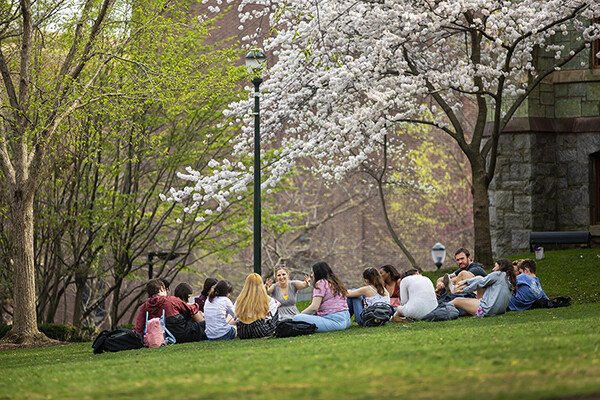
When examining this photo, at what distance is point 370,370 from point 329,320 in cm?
496

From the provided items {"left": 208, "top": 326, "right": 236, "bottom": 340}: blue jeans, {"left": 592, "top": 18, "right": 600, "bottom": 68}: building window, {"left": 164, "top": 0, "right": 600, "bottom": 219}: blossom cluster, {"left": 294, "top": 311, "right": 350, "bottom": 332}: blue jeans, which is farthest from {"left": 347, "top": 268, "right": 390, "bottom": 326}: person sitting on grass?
{"left": 592, "top": 18, "right": 600, "bottom": 68}: building window

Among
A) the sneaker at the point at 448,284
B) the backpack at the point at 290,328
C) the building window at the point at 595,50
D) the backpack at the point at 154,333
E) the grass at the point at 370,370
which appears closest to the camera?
the grass at the point at 370,370

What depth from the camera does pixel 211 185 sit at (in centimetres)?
1681

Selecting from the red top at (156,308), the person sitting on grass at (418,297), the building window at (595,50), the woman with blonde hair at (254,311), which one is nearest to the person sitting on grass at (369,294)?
the person sitting on grass at (418,297)

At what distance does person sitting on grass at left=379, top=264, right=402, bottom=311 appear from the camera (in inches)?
520

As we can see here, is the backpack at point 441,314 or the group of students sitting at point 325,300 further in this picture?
the backpack at point 441,314

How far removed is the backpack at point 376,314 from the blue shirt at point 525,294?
7.73 ft

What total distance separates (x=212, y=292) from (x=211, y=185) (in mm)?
5034

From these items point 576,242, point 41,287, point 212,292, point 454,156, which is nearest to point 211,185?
point 212,292

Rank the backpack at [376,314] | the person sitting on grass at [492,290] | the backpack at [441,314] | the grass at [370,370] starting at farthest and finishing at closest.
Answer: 1. the backpack at [441,314]
2. the person sitting on grass at [492,290]
3. the backpack at [376,314]
4. the grass at [370,370]

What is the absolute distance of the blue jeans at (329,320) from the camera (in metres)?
11.3

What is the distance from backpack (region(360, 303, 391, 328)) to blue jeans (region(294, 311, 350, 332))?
30 cm

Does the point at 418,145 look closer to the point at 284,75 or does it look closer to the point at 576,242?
the point at 576,242

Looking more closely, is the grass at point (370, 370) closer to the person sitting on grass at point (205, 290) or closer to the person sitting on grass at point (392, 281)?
the person sitting on grass at point (205, 290)
